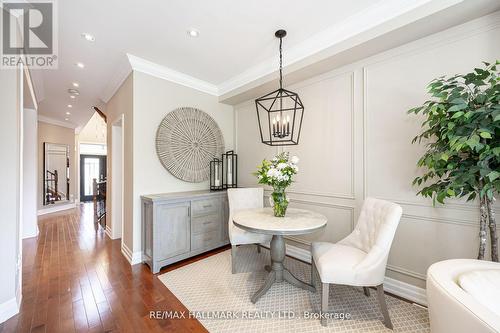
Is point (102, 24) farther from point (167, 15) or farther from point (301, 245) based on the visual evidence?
point (301, 245)

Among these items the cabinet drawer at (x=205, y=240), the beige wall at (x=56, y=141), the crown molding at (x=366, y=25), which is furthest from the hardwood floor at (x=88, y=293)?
the beige wall at (x=56, y=141)

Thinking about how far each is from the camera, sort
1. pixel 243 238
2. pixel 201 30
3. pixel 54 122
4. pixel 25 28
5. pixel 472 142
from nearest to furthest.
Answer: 1. pixel 472 142
2. pixel 25 28
3. pixel 201 30
4. pixel 243 238
5. pixel 54 122

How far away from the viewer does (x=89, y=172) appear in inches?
357

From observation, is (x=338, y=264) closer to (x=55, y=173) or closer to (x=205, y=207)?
(x=205, y=207)

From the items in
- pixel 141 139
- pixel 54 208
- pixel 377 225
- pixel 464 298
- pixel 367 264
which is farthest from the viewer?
pixel 54 208

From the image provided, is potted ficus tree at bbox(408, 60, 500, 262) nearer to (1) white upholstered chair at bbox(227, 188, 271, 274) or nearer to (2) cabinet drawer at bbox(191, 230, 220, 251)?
(1) white upholstered chair at bbox(227, 188, 271, 274)

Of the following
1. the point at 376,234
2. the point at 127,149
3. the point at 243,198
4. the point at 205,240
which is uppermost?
the point at 127,149

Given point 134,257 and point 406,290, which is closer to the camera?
point 406,290

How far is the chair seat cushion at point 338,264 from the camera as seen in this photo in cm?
168

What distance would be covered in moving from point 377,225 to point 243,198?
65.9 inches

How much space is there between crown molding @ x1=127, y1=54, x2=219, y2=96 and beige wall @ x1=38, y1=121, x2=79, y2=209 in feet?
17.5

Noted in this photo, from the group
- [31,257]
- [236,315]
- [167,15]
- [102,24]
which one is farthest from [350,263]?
[31,257]

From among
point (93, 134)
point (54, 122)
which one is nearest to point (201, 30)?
point (54, 122)

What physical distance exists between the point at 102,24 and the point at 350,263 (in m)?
3.27
